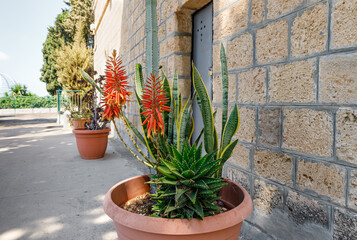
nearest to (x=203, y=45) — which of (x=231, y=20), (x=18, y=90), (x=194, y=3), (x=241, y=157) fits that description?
(x=194, y=3)

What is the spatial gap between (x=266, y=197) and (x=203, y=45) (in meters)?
1.74

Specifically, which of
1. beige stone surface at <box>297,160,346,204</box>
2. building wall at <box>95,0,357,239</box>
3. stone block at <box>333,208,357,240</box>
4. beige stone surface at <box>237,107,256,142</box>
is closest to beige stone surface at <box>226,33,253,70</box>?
building wall at <box>95,0,357,239</box>

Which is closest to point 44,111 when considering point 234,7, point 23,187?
point 23,187

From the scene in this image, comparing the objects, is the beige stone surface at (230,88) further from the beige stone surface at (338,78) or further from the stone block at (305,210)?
the stone block at (305,210)

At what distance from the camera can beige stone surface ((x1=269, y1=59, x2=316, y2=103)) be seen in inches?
49.5

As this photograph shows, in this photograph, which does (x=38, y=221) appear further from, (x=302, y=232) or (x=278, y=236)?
(x=302, y=232)

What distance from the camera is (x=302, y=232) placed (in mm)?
1313

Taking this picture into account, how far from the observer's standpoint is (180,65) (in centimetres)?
284

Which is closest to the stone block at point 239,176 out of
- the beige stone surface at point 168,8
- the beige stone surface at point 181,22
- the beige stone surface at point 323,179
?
the beige stone surface at point 323,179

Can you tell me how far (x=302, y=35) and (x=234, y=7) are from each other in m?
0.66

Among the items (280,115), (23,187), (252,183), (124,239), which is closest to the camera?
(124,239)

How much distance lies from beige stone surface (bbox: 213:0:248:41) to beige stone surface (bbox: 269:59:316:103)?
47 centimetres

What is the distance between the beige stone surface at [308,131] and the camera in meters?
1.19

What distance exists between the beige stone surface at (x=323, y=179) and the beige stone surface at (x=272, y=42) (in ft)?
2.06
